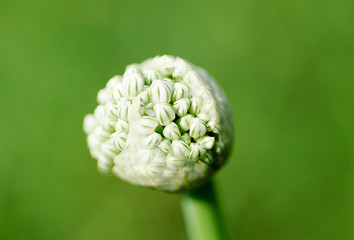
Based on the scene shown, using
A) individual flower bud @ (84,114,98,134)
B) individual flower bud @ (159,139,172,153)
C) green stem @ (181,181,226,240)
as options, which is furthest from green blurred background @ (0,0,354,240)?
individual flower bud @ (159,139,172,153)

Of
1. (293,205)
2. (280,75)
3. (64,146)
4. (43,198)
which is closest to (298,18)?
(280,75)

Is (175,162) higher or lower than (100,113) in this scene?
lower

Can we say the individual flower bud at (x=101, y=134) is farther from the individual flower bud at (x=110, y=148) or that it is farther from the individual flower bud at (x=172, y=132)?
the individual flower bud at (x=172, y=132)

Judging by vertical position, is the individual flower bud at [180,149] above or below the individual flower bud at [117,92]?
below

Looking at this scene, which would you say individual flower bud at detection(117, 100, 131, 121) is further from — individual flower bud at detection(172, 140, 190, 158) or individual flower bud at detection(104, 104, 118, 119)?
individual flower bud at detection(172, 140, 190, 158)

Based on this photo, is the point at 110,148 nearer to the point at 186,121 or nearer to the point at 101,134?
the point at 101,134

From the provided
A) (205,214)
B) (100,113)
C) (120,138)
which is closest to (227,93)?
(205,214)

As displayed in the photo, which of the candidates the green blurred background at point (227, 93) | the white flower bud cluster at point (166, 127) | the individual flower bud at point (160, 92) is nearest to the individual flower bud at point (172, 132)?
the white flower bud cluster at point (166, 127)
